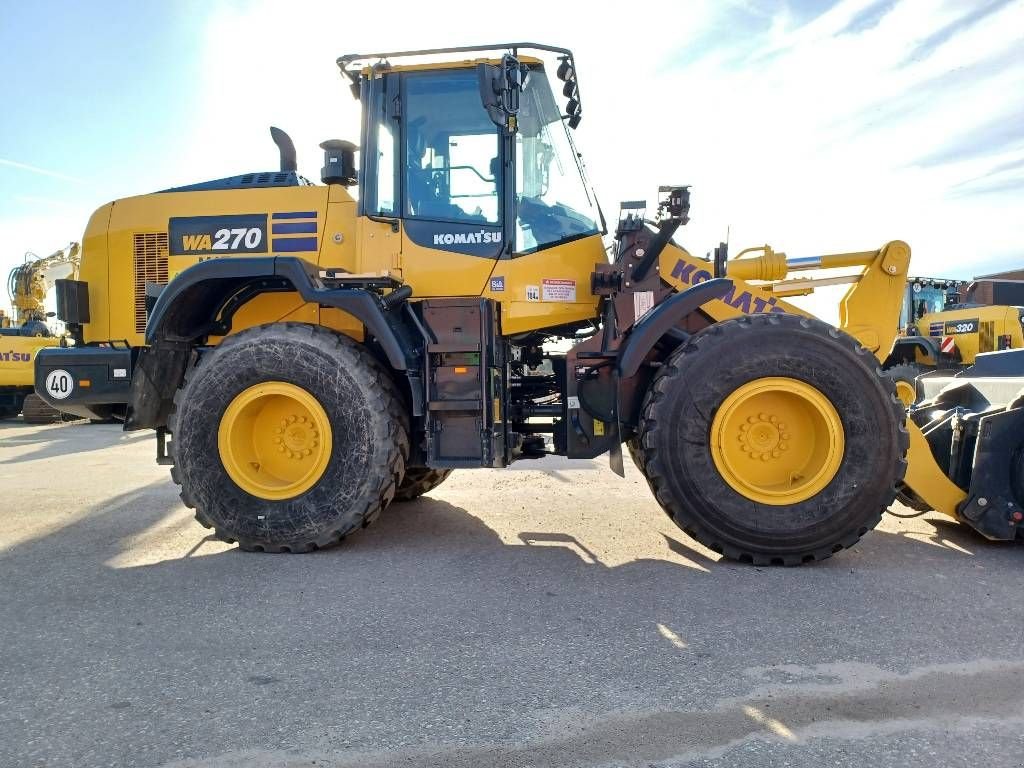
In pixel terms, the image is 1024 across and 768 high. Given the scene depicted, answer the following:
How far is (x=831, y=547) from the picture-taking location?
385 centimetres

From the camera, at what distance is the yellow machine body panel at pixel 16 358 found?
14859 millimetres

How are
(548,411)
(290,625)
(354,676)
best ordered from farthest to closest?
(548,411) < (290,625) < (354,676)

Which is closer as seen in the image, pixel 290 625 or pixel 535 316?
pixel 290 625

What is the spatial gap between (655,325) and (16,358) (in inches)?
627

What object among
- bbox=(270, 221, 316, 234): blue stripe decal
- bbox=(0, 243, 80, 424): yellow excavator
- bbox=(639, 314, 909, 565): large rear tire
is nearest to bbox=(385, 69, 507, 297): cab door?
bbox=(270, 221, 316, 234): blue stripe decal

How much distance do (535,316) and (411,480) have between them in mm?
1816

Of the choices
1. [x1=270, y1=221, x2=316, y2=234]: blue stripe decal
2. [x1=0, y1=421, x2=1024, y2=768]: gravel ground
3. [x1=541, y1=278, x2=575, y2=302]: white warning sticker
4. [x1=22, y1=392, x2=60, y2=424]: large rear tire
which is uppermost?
[x1=270, y1=221, x2=316, y2=234]: blue stripe decal

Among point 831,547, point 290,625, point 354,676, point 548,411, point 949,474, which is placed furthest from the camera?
point 548,411

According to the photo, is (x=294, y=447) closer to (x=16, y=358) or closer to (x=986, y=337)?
(x=986, y=337)

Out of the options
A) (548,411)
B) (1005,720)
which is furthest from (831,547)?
(548,411)

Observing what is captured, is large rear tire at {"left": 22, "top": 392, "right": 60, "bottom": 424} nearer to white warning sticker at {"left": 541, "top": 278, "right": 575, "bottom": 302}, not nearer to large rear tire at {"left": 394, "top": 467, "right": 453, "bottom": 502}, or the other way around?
large rear tire at {"left": 394, "top": 467, "right": 453, "bottom": 502}

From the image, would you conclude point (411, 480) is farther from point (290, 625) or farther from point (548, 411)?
point (290, 625)

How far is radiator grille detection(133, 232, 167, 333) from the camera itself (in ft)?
16.6

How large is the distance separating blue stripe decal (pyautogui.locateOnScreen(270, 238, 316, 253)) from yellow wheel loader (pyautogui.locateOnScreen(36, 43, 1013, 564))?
0.10 feet
